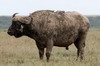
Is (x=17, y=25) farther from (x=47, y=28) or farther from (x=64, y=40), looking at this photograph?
(x=64, y=40)

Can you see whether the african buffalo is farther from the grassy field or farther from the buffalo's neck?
the grassy field

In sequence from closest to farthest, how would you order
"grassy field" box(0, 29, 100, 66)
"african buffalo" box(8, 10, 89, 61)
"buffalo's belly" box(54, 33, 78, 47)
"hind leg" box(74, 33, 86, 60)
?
"grassy field" box(0, 29, 100, 66) < "african buffalo" box(8, 10, 89, 61) < "buffalo's belly" box(54, 33, 78, 47) < "hind leg" box(74, 33, 86, 60)

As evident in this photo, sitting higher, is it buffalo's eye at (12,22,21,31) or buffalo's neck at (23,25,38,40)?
buffalo's eye at (12,22,21,31)

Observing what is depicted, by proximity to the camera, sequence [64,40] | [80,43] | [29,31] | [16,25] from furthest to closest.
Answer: [80,43] < [64,40] < [29,31] < [16,25]

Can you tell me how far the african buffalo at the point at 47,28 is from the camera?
46.6 feet

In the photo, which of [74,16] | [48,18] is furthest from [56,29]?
[74,16]

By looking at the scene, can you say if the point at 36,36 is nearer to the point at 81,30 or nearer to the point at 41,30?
the point at 41,30

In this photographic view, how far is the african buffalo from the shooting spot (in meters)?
14.2

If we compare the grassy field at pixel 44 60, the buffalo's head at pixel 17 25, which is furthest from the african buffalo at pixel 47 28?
the grassy field at pixel 44 60

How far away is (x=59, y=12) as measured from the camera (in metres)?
15.2

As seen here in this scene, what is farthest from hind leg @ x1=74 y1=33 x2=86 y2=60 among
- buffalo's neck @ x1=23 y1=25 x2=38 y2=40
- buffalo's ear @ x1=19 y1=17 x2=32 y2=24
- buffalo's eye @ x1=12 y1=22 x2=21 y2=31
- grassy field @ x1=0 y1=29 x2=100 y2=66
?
buffalo's eye @ x1=12 y1=22 x2=21 y2=31

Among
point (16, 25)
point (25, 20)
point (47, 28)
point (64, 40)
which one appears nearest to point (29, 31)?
point (25, 20)

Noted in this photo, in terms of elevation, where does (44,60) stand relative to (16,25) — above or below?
below

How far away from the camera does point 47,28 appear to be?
14.2 metres
